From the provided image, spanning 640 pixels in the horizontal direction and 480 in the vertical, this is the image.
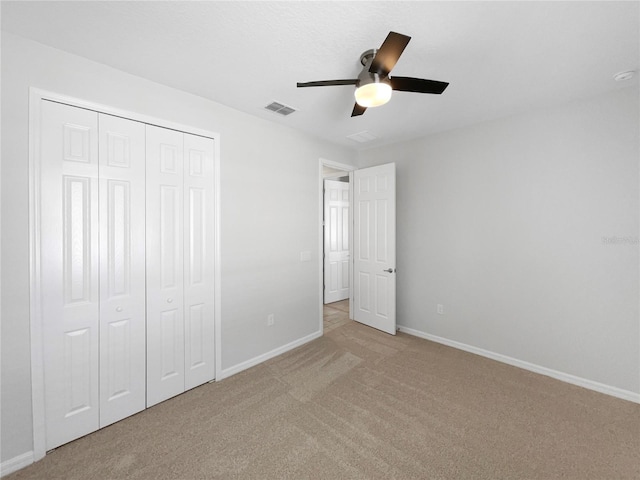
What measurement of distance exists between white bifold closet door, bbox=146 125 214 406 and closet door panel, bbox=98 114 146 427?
0.21 ft

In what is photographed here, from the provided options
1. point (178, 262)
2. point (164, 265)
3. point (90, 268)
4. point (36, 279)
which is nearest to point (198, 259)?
point (178, 262)

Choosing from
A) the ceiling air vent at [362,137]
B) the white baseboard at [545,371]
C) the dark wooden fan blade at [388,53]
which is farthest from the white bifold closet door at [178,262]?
the white baseboard at [545,371]

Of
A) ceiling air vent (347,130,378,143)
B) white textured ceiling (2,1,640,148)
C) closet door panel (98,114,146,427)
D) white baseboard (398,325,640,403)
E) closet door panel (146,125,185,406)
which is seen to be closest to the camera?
white textured ceiling (2,1,640,148)

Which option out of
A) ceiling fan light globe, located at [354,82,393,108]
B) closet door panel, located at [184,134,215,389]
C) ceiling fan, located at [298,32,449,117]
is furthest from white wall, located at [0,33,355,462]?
ceiling fan light globe, located at [354,82,393,108]

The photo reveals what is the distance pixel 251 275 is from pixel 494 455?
7.95 feet

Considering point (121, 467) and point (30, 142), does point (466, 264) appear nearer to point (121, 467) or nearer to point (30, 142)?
point (121, 467)

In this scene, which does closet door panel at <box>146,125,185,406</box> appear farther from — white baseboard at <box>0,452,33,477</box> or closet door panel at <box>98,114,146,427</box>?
white baseboard at <box>0,452,33,477</box>

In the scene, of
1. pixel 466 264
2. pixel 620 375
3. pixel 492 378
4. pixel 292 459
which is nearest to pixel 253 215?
pixel 292 459

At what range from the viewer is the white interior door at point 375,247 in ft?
12.1

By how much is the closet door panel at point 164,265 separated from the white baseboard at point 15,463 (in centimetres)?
67

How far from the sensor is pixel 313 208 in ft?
11.7

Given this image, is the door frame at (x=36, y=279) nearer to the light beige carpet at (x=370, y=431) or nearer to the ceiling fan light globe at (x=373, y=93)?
the light beige carpet at (x=370, y=431)

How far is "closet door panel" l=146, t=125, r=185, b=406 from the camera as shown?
2213 mm

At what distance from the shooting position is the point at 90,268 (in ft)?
6.35
